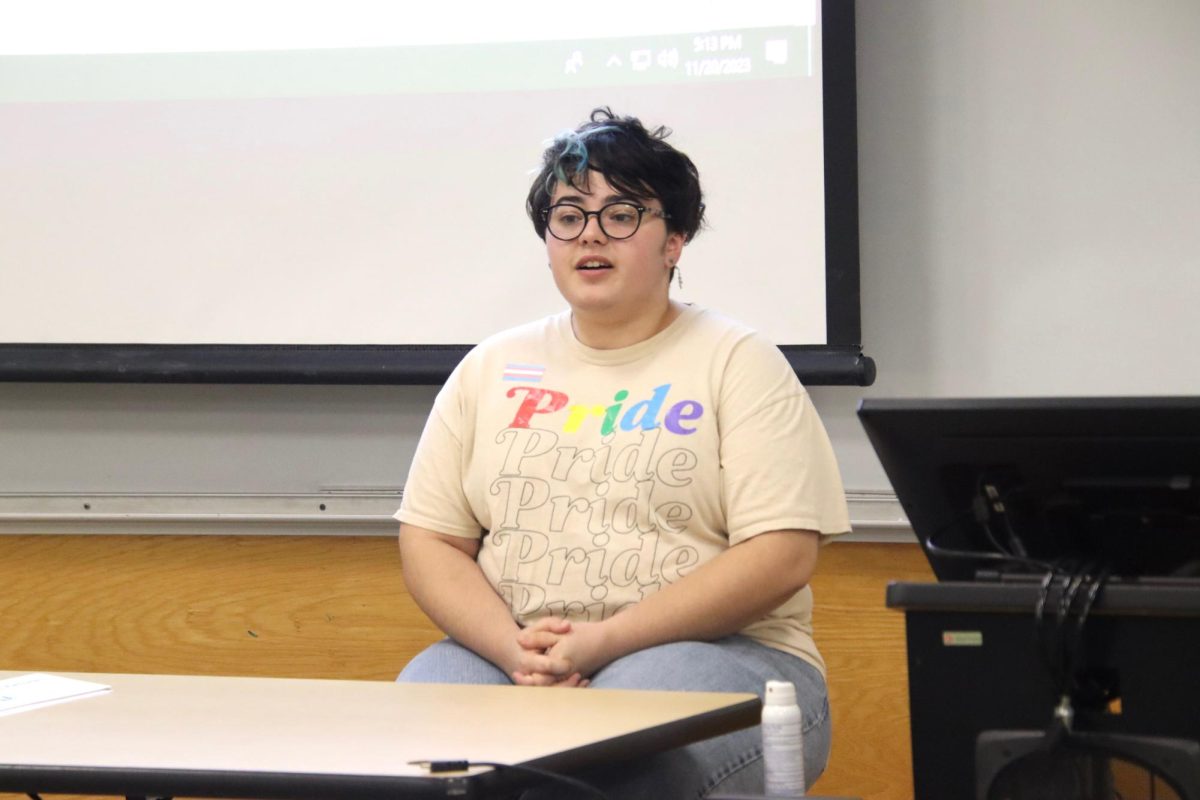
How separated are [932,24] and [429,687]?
1486mm

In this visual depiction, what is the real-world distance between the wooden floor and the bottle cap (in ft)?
3.34

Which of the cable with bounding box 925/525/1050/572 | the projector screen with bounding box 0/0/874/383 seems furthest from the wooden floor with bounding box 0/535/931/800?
the cable with bounding box 925/525/1050/572

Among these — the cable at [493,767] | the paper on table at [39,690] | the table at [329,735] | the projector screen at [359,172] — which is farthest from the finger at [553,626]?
the projector screen at [359,172]

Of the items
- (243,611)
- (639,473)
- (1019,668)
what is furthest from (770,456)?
(243,611)

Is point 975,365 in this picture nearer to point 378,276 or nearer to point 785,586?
point 785,586

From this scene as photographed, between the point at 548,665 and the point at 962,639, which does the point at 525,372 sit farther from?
the point at 962,639

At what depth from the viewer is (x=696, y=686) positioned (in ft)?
4.84

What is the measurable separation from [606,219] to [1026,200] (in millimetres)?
875

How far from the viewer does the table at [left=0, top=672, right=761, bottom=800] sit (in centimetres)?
98

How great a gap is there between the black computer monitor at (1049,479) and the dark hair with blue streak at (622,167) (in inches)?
30.9

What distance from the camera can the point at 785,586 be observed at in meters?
1.63

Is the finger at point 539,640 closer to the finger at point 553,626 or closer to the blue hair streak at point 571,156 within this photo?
the finger at point 553,626

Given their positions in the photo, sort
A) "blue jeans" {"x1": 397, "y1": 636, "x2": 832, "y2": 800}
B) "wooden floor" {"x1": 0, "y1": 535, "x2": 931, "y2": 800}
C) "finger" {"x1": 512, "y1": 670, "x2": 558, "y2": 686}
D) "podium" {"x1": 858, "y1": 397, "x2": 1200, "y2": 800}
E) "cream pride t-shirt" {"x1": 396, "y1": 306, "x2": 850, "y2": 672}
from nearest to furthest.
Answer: "podium" {"x1": 858, "y1": 397, "x2": 1200, "y2": 800}
"blue jeans" {"x1": 397, "y1": 636, "x2": 832, "y2": 800}
"finger" {"x1": 512, "y1": 670, "x2": 558, "y2": 686}
"cream pride t-shirt" {"x1": 396, "y1": 306, "x2": 850, "y2": 672}
"wooden floor" {"x1": 0, "y1": 535, "x2": 931, "y2": 800}

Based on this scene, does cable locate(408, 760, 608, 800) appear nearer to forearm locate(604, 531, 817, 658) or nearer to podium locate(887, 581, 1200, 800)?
podium locate(887, 581, 1200, 800)
